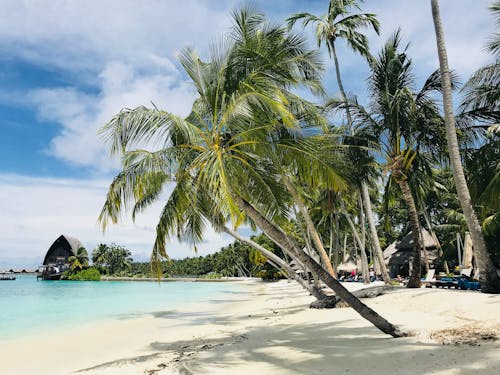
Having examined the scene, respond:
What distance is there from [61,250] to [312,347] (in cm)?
8024

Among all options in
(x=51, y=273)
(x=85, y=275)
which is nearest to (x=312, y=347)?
(x=85, y=275)

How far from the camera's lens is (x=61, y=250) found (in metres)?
75.4

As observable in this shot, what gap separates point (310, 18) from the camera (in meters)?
14.6

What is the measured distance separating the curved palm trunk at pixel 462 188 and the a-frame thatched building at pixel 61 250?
76.0 metres

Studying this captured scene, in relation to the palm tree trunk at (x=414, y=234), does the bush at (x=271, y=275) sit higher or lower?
lower

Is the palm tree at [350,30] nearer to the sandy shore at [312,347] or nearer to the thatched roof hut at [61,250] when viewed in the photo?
the sandy shore at [312,347]

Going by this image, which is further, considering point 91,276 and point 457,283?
point 91,276

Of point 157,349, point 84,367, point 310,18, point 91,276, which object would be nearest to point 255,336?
point 157,349

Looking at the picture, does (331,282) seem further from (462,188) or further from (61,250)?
(61,250)

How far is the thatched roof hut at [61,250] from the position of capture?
242ft

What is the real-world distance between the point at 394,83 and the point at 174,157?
343 inches

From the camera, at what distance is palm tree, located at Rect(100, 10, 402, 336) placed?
20.5 feet

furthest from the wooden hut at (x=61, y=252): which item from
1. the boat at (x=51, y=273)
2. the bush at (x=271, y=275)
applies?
the bush at (x=271, y=275)

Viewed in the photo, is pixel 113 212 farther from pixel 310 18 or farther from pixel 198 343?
pixel 310 18
